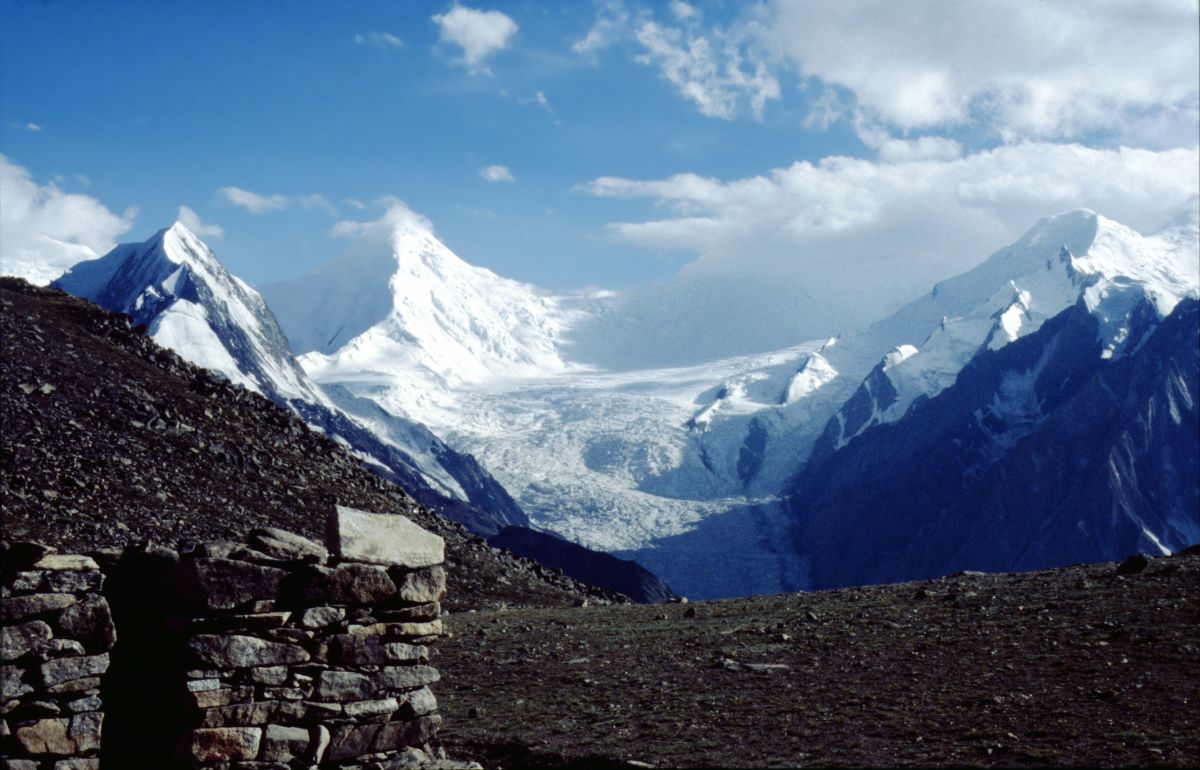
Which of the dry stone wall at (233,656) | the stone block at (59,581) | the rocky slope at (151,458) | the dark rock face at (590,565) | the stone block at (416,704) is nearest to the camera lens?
the stone block at (59,581)

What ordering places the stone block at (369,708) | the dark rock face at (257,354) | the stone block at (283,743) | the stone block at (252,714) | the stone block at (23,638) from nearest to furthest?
the stone block at (23,638), the stone block at (252,714), the stone block at (283,743), the stone block at (369,708), the dark rock face at (257,354)

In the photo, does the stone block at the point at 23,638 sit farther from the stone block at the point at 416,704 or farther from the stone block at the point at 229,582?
the stone block at the point at 416,704

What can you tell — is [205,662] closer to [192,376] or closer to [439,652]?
[439,652]

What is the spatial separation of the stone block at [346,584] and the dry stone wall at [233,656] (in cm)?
1

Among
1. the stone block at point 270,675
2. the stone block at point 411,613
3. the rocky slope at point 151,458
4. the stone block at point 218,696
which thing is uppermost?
the rocky slope at point 151,458

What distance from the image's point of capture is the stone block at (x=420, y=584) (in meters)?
12.6

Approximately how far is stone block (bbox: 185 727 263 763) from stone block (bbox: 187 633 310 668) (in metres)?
0.62

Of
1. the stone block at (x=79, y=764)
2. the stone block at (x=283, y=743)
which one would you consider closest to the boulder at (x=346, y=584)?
the stone block at (x=283, y=743)

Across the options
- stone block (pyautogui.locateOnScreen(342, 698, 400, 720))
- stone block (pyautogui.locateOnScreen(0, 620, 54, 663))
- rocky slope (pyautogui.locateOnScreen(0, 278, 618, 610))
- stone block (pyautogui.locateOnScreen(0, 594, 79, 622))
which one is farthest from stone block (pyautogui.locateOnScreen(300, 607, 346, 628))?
rocky slope (pyautogui.locateOnScreen(0, 278, 618, 610))

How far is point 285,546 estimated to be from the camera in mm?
11758

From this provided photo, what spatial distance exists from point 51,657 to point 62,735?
73 cm

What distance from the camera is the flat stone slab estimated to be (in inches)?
480

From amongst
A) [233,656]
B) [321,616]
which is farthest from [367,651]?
[233,656]

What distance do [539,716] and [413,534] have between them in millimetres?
7964
